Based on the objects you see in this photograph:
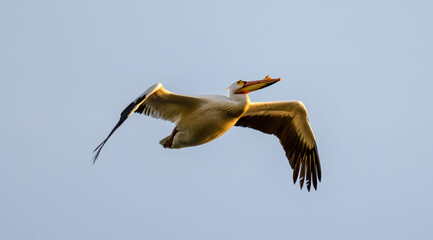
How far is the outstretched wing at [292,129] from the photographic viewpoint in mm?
12734

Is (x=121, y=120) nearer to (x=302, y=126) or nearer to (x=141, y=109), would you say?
(x=141, y=109)

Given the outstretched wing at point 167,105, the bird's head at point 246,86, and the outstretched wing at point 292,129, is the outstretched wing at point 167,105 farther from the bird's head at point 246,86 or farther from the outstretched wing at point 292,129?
the outstretched wing at point 292,129

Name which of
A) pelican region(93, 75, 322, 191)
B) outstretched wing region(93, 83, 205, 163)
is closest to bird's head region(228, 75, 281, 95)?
pelican region(93, 75, 322, 191)

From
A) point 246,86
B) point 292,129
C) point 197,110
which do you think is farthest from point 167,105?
point 292,129

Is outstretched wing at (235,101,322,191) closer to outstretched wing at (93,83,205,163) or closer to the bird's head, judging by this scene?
the bird's head

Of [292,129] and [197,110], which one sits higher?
[197,110]

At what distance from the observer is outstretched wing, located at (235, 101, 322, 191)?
12734mm

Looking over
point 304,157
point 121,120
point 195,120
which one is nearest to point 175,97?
point 195,120

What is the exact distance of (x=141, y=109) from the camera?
A: 1166 cm

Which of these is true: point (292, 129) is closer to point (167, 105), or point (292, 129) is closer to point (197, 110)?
point (197, 110)

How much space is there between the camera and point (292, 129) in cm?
1320

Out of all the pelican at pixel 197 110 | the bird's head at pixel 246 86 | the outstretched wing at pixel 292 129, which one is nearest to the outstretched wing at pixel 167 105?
the pelican at pixel 197 110

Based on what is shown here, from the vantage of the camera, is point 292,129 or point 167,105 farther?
point 292,129

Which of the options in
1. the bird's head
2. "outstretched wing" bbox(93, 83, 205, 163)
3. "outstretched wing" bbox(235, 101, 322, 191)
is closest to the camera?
"outstretched wing" bbox(93, 83, 205, 163)
